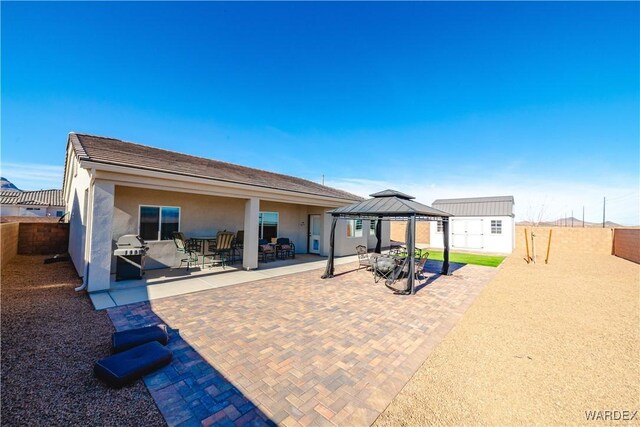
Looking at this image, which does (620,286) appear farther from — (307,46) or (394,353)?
(307,46)

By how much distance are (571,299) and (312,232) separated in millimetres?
11487

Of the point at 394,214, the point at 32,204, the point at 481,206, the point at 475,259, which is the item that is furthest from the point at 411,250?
Answer: the point at 32,204

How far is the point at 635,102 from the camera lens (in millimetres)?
12117

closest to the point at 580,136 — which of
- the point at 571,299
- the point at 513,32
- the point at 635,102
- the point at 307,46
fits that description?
the point at 635,102

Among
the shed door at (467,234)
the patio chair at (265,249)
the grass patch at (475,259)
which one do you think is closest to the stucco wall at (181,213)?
the patio chair at (265,249)

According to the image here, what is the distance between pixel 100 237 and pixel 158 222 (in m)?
3.15

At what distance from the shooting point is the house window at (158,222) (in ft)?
30.8

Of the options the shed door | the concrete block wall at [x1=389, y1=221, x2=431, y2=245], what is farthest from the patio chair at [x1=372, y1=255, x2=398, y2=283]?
the concrete block wall at [x1=389, y1=221, x2=431, y2=245]

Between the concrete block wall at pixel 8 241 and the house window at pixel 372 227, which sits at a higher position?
the house window at pixel 372 227

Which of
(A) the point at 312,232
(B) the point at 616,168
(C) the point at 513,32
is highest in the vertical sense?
(C) the point at 513,32

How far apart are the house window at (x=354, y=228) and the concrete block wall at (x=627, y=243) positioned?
56.8ft

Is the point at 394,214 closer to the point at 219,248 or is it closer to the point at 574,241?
the point at 219,248

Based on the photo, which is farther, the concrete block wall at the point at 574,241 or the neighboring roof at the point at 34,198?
the neighboring roof at the point at 34,198

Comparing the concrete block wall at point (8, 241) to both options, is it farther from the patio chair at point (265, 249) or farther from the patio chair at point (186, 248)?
the patio chair at point (265, 249)
